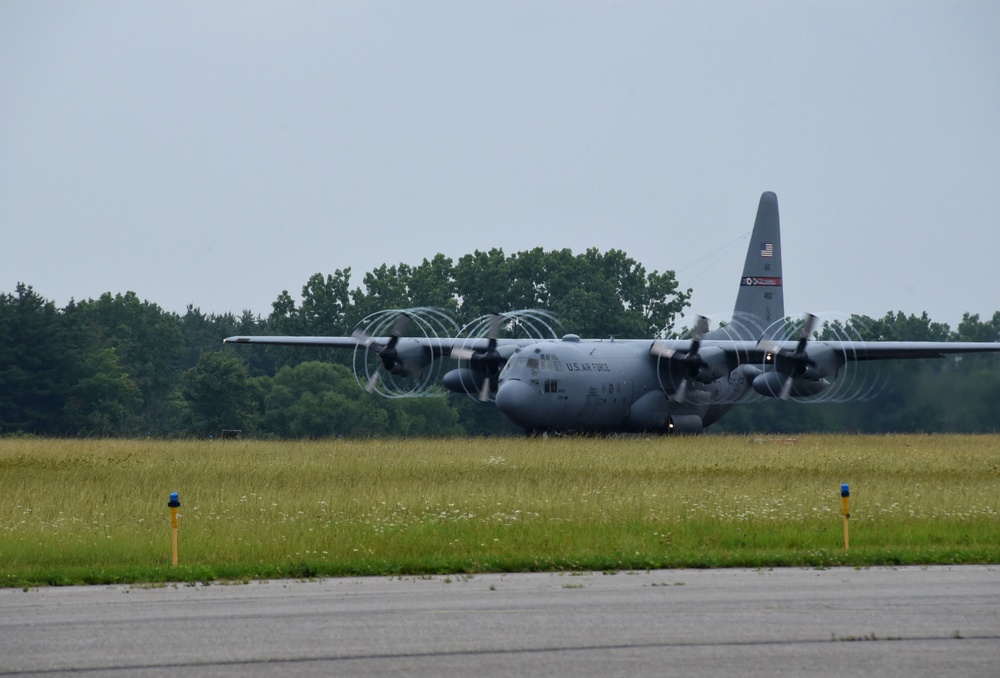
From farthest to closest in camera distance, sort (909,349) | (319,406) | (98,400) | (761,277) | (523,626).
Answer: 1. (319,406)
2. (98,400)
3. (761,277)
4. (909,349)
5. (523,626)

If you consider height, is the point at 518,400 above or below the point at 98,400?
above

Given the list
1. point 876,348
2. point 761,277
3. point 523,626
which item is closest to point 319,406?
point 761,277

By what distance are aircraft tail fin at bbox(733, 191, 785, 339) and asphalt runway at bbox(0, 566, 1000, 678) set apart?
37.4 metres

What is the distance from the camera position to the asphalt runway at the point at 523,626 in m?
10.1

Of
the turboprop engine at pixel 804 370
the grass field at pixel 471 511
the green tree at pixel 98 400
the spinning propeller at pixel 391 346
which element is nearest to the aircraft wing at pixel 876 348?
the turboprop engine at pixel 804 370

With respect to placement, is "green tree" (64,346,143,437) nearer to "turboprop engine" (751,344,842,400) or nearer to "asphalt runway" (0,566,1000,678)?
"turboprop engine" (751,344,842,400)

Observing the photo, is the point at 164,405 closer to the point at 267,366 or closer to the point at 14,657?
the point at 267,366

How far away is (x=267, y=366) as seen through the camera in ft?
410

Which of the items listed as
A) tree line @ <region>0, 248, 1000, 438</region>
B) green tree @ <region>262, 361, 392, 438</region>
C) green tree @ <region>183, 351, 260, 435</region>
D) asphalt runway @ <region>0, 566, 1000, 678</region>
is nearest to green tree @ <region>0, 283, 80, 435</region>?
tree line @ <region>0, 248, 1000, 438</region>

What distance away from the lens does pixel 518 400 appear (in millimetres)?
40375

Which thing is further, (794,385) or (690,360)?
(690,360)

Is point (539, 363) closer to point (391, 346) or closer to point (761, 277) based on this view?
point (391, 346)

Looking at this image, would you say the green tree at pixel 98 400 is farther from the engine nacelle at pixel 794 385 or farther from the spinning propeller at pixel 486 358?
the engine nacelle at pixel 794 385

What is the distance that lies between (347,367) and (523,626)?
238ft
